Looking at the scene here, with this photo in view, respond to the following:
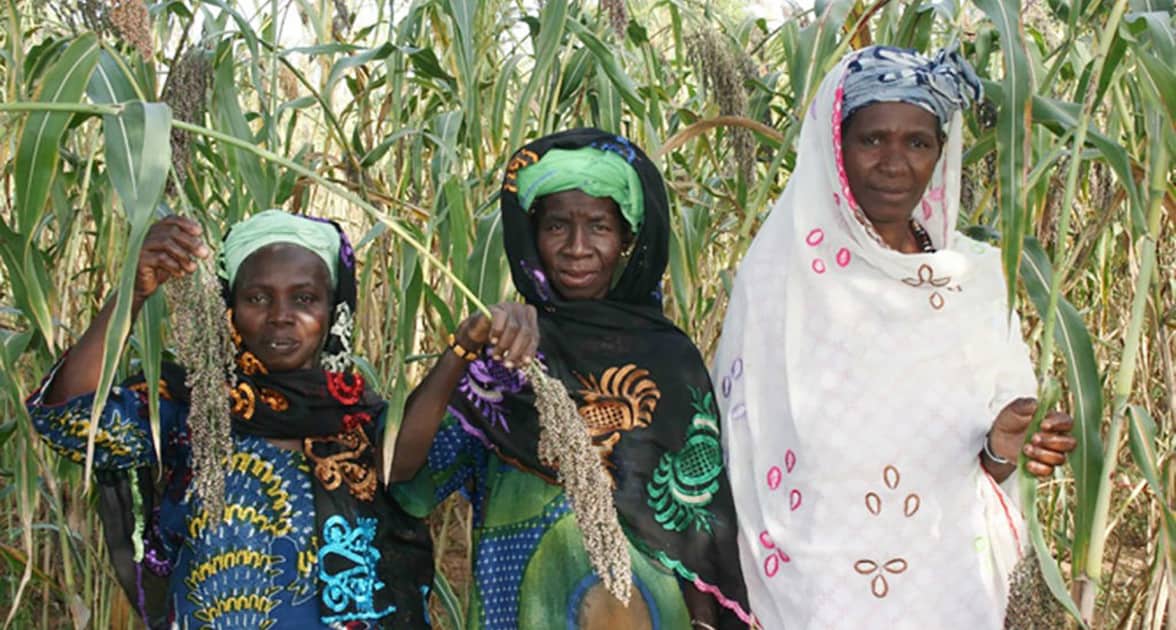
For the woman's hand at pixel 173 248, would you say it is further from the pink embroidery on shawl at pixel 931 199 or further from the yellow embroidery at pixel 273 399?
the pink embroidery on shawl at pixel 931 199

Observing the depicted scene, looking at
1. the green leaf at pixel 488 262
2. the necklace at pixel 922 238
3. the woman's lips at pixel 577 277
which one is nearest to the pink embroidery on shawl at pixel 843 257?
the necklace at pixel 922 238

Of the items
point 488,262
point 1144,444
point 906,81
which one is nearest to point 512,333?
point 488,262

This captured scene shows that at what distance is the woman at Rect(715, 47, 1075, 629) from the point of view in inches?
68.5

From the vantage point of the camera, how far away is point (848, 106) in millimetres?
1746

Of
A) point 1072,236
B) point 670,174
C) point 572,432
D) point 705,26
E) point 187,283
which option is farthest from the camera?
point 1072,236

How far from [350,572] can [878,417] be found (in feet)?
2.52

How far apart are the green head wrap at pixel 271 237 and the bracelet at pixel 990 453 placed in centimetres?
94

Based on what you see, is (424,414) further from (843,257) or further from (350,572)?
(843,257)

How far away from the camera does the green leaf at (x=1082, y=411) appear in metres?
1.47

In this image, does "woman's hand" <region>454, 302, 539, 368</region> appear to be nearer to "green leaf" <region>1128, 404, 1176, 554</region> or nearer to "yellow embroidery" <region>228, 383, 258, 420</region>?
"yellow embroidery" <region>228, 383, 258, 420</region>

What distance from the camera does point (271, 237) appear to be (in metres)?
1.75

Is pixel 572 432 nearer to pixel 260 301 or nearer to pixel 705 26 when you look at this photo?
pixel 260 301

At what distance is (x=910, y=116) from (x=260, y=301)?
926mm

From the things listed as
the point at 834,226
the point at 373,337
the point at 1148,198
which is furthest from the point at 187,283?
the point at 373,337
